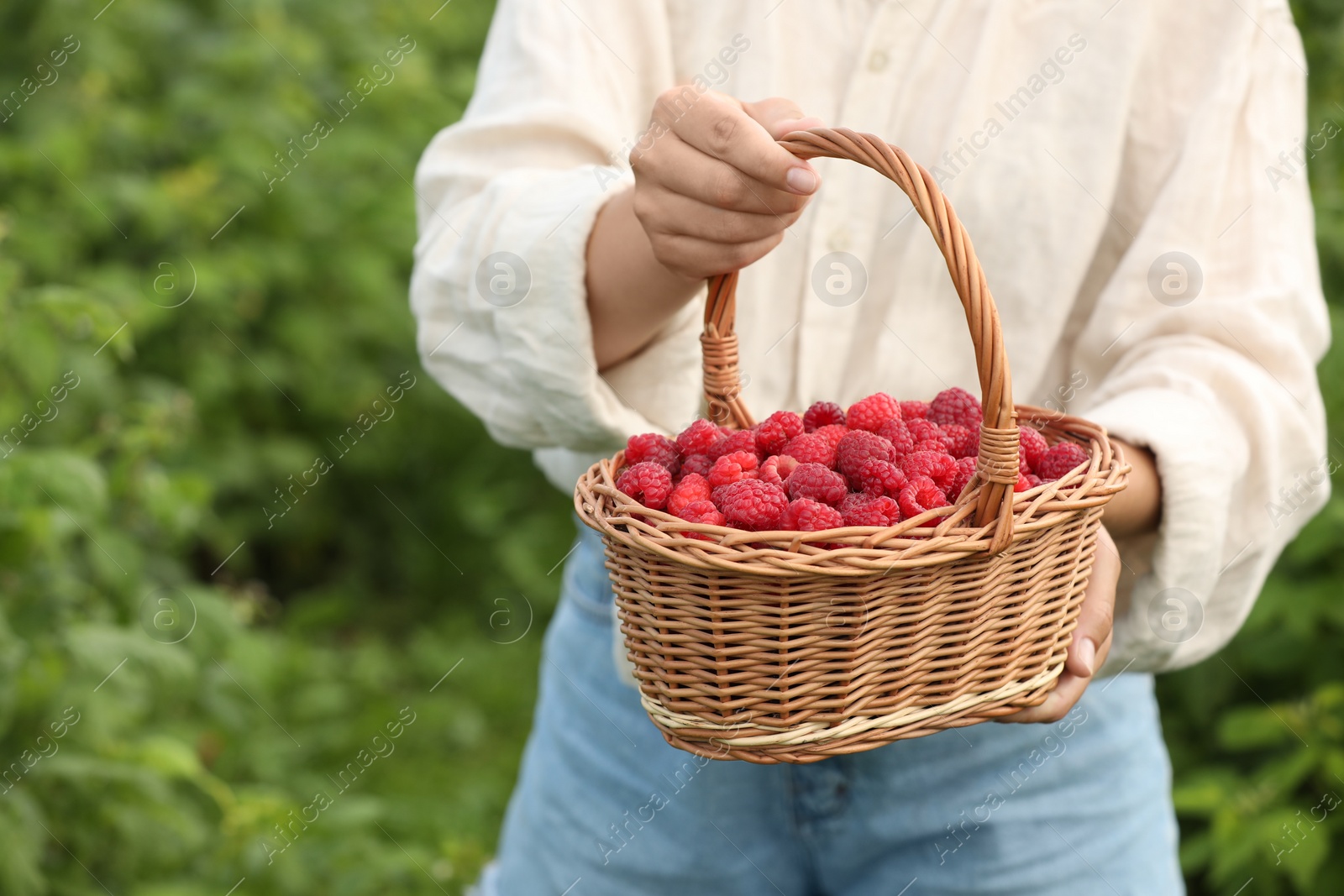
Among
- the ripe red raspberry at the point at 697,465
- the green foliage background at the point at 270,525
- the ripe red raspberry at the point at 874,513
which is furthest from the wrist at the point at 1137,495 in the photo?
the green foliage background at the point at 270,525

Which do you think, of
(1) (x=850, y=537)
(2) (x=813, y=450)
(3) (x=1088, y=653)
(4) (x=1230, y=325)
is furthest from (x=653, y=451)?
(4) (x=1230, y=325)

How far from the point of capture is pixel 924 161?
1.36 metres

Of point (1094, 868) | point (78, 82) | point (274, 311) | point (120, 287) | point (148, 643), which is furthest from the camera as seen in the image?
point (274, 311)

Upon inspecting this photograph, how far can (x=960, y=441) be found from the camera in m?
1.15

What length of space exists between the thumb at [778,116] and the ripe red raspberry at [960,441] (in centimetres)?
33

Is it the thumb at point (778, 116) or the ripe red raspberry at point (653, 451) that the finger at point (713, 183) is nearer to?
the thumb at point (778, 116)

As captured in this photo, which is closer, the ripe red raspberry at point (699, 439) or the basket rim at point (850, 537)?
the basket rim at point (850, 537)

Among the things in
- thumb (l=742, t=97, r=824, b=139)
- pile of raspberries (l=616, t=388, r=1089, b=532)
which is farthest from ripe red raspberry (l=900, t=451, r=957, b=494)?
thumb (l=742, t=97, r=824, b=139)

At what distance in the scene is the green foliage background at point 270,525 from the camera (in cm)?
191

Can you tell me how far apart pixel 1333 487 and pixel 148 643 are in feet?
7.03

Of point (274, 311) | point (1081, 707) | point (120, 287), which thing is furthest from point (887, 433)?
point (274, 311)

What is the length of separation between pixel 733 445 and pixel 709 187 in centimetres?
25

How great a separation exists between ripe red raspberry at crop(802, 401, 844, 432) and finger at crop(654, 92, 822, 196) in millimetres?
288

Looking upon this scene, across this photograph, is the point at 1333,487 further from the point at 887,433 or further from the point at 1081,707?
the point at 887,433
